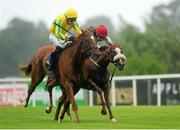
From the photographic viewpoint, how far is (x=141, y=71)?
45156 mm

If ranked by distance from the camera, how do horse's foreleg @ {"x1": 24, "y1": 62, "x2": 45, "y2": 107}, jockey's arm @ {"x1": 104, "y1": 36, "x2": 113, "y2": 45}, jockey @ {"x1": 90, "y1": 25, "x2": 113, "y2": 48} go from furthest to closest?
horse's foreleg @ {"x1": 24, "y1": 62, "x2": 45, "y2": 107}
jockey @ {"x1": 90, "y1": 25, "x2": 113, "y2": 48}
jockey's arm @ {"x1": 104, "y1": 36, "x2": 113, "y2": 45}

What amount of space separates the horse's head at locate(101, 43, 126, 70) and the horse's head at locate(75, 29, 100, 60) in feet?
1.28

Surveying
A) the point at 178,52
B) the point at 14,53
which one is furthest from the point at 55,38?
the point at 14,53

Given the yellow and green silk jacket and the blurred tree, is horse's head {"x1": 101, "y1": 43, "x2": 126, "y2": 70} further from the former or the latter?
the blurred tree

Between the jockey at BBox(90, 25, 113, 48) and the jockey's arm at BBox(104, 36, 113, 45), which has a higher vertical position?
the jockey at BBox(90, 25, 113, 48)

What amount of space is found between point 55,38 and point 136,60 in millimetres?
29514

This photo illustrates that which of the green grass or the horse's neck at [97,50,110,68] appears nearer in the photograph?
the green grass

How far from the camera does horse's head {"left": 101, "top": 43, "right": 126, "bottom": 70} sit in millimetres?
15853

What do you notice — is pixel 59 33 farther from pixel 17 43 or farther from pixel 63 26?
pixel 17 43

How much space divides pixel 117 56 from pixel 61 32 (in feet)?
4.50

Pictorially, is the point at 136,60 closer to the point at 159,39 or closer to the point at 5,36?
the point at 159,39

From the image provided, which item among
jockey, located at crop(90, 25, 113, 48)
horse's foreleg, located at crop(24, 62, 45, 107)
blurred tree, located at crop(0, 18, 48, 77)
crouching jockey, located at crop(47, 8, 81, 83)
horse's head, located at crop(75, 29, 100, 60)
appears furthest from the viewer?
blurred tree, located at crop(0, 18, 48, 77)

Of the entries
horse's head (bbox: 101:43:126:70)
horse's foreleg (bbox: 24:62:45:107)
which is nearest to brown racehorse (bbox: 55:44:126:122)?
horse's head (bbox: 101:43:126:70)

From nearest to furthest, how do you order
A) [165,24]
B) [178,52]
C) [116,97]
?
[116,97], [178,52], [165,24]
